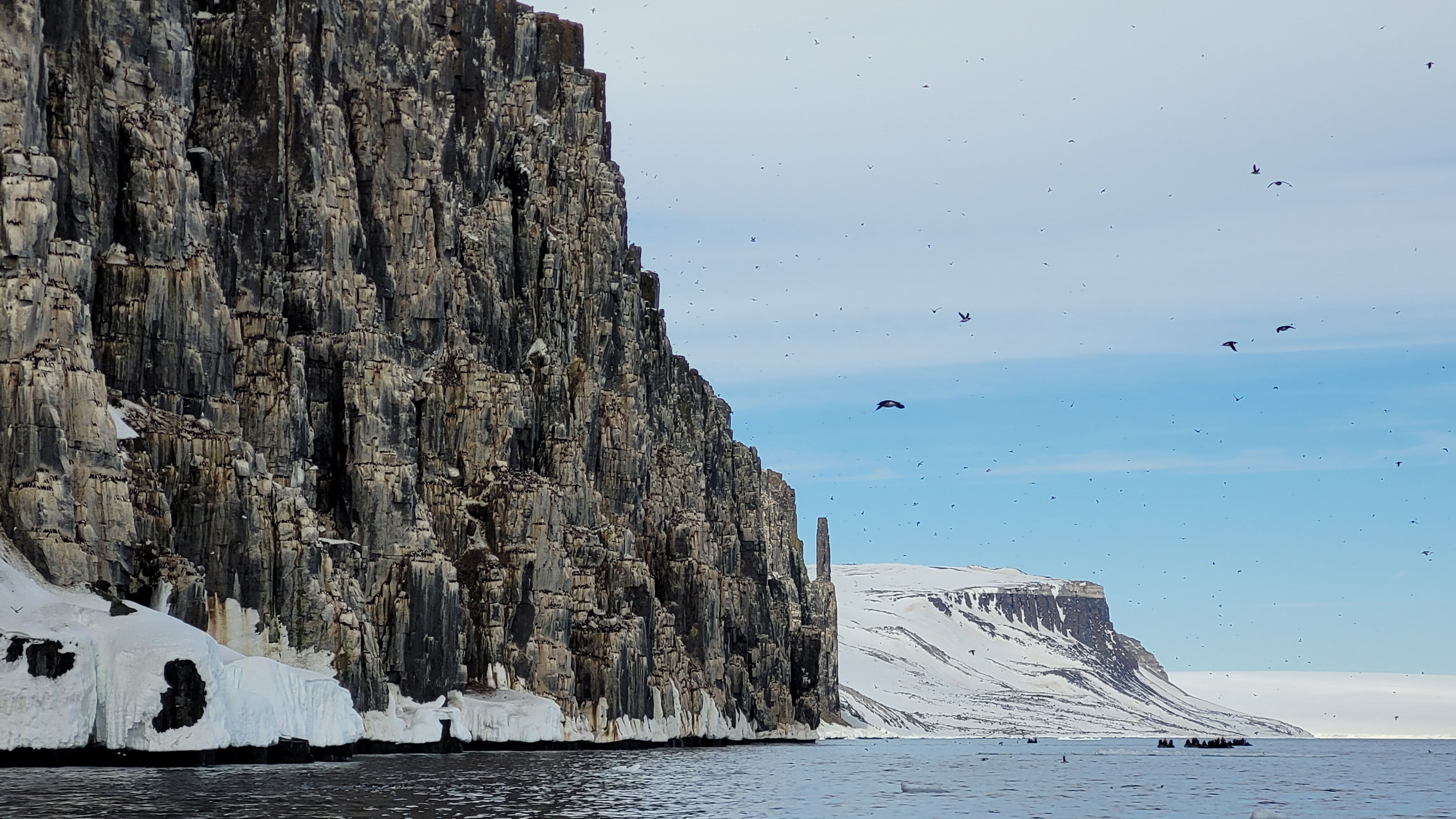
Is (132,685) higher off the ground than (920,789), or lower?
higher

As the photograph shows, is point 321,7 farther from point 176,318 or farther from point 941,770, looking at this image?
point 941,770

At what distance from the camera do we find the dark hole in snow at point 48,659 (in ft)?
253

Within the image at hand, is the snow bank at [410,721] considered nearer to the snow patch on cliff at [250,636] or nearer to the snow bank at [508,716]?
the snow bank at [508,716]

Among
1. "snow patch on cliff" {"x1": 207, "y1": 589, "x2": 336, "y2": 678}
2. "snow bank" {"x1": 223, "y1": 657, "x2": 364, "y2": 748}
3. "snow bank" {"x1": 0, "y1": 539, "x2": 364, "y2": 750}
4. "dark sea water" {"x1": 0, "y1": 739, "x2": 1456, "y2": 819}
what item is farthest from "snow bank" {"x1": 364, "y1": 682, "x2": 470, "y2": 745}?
"snow bank" {"x1": 0, "y1": 539, "x2": 364, "y2": 750}

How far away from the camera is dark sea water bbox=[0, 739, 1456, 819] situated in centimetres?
6475

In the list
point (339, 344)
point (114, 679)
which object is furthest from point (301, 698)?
point (339, 344)

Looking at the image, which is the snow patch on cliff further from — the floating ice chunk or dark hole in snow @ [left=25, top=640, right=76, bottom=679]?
the floating ice chunk

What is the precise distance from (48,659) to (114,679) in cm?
299

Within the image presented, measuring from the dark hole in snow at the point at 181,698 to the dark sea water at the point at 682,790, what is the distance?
2.39 metres

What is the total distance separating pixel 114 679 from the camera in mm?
79188

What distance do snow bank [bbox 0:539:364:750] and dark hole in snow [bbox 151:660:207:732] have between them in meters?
0.05

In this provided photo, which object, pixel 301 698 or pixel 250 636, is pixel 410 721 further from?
pixel 301 698

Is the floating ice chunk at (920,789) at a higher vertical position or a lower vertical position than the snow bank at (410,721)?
lower

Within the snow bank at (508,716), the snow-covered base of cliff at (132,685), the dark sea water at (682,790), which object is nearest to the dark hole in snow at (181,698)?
the snow-covered base of cliff at (132,685)
